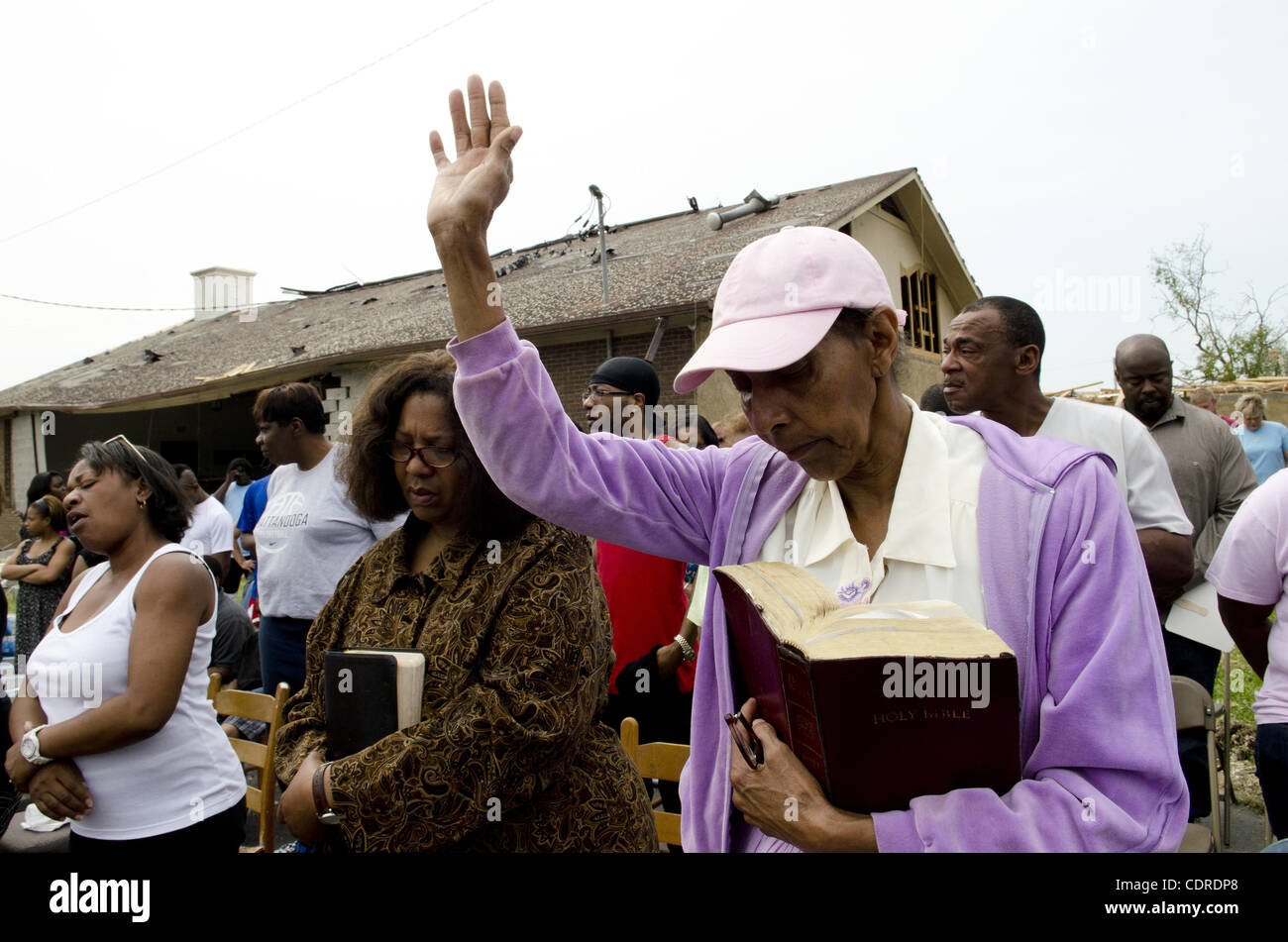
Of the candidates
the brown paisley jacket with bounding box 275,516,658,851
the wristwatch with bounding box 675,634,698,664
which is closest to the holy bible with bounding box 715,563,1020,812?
the brown paisley jacket with bounding box 275,516,658,851

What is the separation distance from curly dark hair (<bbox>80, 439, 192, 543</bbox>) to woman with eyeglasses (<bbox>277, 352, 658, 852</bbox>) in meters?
0.99

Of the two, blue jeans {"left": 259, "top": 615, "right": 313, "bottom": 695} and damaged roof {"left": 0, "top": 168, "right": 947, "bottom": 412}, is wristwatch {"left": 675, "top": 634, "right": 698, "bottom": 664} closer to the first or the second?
blue jeans {"left": 259, "top": 615, "right": 313, "bottom": 695}

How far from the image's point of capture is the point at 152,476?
302 centimetres

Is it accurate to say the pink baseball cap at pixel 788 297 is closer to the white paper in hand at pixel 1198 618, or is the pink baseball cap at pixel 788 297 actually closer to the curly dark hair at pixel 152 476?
the curly dark hair at pixel 152 476

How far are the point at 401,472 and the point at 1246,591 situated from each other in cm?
263

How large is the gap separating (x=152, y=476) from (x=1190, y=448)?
4432mm

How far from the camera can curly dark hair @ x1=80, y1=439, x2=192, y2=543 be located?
299cm

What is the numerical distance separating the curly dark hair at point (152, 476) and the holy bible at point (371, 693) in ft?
4.34

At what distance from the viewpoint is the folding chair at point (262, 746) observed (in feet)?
10.3

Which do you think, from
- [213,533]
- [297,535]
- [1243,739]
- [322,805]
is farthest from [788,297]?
[213,533]
